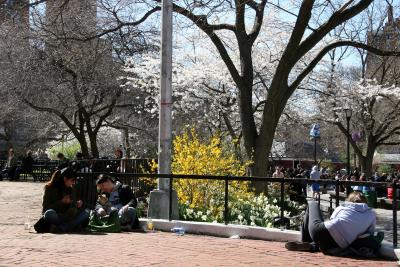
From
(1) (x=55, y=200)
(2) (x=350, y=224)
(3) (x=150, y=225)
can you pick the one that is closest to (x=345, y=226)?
(2) (x=350, y=224)

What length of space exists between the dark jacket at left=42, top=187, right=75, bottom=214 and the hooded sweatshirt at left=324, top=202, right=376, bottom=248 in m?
4.62

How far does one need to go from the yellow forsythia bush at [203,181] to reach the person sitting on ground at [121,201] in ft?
5.51

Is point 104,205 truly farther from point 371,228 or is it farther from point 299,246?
point 371,228

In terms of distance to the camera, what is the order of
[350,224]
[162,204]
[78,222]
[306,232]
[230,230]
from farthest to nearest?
[162,204] < [78,222] < [230,230] < [306,232] < [350,224]

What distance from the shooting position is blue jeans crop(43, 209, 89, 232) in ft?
31.1

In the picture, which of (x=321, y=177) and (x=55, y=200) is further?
(x=321, y=177)

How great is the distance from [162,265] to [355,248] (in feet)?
8.59

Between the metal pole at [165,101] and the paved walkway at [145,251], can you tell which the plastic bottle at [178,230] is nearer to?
the paved walkway at [145,251]

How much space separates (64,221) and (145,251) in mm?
2533

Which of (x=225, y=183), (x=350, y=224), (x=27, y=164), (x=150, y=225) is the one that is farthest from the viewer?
(x=27, y=164)

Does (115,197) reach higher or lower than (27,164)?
lower

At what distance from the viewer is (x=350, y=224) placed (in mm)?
7414

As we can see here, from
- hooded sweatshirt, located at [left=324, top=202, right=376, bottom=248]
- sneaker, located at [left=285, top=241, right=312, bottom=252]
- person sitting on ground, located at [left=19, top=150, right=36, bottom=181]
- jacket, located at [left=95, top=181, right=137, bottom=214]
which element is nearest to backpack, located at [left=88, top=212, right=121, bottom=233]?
jacket, located at [left=95, top=181, right=137, bottom=214]

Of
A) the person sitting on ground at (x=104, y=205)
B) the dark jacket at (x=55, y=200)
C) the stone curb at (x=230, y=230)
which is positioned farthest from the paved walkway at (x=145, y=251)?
the person sitting on ground at (x=104, y=205)
